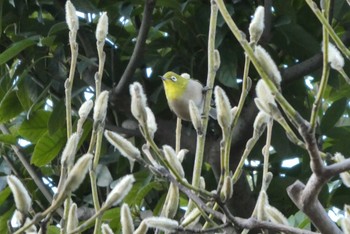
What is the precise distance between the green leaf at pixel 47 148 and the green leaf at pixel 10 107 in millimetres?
144

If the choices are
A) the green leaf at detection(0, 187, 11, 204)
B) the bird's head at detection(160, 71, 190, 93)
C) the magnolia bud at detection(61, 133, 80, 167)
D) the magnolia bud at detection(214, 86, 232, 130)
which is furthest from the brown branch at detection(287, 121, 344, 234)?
the green leaf at detection(0, 187, 11, 204)

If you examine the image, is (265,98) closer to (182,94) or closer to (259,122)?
(259,122)

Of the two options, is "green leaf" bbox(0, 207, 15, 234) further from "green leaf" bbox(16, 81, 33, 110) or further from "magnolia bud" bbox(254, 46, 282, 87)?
"magnolia bud" bbox(254, 46, 282, 87)

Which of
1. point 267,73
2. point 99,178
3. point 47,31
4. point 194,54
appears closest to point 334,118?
point 194,54

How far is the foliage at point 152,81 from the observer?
6.27ft

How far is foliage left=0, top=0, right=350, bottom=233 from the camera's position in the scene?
75.2 inches

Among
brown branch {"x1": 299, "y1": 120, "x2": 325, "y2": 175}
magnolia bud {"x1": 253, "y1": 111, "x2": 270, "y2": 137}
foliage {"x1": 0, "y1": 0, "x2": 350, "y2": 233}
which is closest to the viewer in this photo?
brown branch {"x1": 299, "y1": 120, "x2": 325, "y2": 175}

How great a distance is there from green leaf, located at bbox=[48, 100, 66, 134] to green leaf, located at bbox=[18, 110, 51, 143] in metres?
0.12

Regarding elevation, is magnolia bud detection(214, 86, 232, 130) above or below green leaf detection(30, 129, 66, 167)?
above

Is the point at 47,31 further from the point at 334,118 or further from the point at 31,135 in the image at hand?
the point at 334,118

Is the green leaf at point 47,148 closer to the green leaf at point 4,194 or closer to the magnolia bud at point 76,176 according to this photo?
the green leaf at point 4,194

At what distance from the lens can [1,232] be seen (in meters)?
1.97

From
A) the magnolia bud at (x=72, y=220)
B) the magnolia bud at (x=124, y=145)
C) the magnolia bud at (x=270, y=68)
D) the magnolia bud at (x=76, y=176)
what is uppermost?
the magnolia bud at (x=270, y=68)

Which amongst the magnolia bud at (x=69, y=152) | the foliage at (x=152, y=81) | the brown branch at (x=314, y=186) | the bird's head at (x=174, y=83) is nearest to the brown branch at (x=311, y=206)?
the brown branch at (x=314, y=186)
